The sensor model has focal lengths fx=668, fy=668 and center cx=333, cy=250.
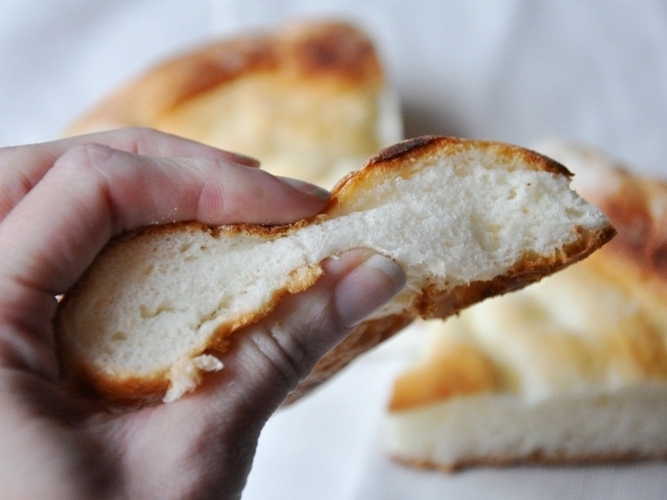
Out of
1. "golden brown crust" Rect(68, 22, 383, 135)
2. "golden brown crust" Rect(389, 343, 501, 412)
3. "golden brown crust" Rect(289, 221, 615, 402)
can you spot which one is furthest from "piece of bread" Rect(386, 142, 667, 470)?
"golden brown crust" Rect(68, 22, 383, 135)

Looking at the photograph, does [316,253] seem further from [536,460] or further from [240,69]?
[240,69]

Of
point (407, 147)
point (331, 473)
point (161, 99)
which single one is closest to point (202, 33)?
point (161, 99)

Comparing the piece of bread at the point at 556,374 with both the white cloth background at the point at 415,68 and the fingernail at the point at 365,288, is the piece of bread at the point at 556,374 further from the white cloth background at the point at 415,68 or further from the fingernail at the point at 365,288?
the fingernail at the point at 365,288

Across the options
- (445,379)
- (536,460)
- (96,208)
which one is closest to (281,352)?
(96,208)

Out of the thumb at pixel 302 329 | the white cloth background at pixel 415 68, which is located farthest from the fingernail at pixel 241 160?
the white cloth background at pixel 415 68

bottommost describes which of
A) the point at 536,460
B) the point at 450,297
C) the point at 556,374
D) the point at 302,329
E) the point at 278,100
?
the point at 536,460

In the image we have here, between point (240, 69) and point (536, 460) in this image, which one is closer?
point (536, 460)

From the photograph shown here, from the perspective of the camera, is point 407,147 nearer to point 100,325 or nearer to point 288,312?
point 288,312
